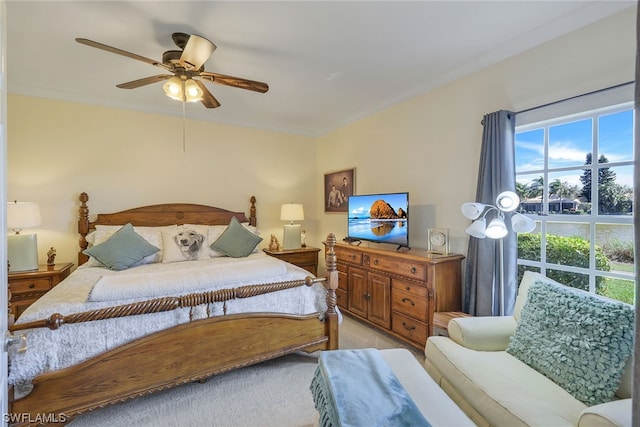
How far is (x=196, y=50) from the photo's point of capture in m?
1.95

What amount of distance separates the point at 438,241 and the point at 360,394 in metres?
1.87

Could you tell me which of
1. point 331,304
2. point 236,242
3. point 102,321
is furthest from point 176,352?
point 236,242

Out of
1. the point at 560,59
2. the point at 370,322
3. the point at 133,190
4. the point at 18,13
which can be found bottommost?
the point at 370,322

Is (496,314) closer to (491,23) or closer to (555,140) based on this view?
(555,140)

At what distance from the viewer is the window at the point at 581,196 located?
180 cm

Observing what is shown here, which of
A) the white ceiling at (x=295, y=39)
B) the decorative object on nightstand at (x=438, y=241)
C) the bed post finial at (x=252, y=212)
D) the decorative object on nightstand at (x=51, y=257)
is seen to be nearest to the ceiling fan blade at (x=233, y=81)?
the white ceiling at (x=295, y=39)

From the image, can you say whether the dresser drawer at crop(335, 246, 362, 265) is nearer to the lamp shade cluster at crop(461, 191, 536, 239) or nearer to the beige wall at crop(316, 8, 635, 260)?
the beige wall at crop(316, 8, 635, 260)

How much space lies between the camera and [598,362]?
4.23 ft

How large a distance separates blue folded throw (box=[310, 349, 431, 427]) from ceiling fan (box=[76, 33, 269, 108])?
2126 millimetres

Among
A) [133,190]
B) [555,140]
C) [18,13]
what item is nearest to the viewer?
[18,13]

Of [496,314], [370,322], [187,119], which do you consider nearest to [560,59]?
[496,314]

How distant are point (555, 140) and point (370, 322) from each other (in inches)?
93.5

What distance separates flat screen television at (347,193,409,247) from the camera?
2.93 m

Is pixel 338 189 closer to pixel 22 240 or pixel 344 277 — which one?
pixel 344 277
